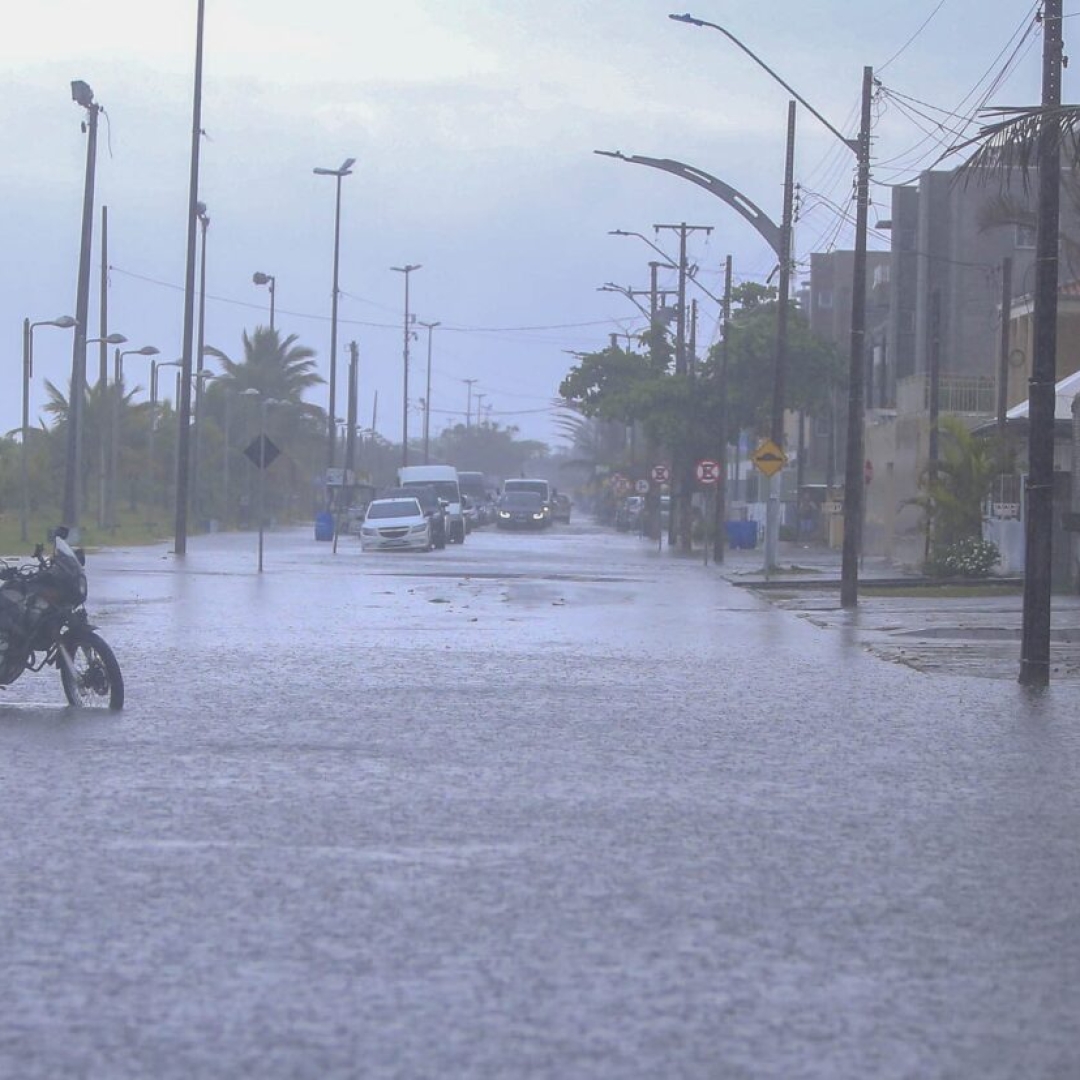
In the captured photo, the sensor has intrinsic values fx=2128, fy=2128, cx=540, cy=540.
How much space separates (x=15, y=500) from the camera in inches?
3209

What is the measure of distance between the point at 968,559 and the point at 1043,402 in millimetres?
21010

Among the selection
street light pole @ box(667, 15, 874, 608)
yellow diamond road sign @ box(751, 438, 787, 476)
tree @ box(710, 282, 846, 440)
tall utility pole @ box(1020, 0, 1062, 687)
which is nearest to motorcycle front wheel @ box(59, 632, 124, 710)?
tall utility pole @ box(1020, 0, 1062, 687)

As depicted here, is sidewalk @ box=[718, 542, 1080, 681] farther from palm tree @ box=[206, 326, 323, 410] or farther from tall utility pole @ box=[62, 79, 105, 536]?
palm tree @ box=[206, 326, 323, 410]

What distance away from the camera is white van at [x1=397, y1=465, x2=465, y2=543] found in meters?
69.8

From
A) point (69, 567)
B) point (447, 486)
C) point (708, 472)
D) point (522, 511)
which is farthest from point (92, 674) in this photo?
point (522, 511)

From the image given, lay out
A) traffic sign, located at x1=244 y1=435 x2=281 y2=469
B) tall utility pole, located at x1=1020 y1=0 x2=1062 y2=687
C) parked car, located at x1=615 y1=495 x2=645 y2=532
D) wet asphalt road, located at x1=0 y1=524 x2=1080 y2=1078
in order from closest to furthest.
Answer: wet asphalt road, located at x1=0 y1=524 x2=1080 y2=1078 → tall utility pole, located at x1=1020 y1=0 x2=1062 y2=687 → traffic sign, located at x1=244 y1=435 x2=281 y2=469 → parked car, located at x1=615 y1=495 x2=645 y2=532

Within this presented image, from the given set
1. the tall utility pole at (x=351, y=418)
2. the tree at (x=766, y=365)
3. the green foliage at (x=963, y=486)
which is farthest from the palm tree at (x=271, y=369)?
the green foliage at (x=963, y=486)

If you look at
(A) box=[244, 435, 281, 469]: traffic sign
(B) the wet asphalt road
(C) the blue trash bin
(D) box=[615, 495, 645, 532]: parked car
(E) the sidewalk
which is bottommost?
(B) the wet asphalt road

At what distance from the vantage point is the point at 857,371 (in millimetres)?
30172

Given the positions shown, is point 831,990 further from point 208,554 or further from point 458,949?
point 208,554

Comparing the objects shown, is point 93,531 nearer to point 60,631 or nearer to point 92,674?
point 60,631

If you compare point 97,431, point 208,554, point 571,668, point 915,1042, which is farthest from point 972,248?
point 915,1042

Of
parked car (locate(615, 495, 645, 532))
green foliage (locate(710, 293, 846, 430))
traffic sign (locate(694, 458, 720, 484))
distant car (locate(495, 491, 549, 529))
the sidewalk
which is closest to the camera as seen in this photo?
the sidewalk

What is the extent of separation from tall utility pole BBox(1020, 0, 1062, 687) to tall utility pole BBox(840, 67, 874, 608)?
11753 mm
